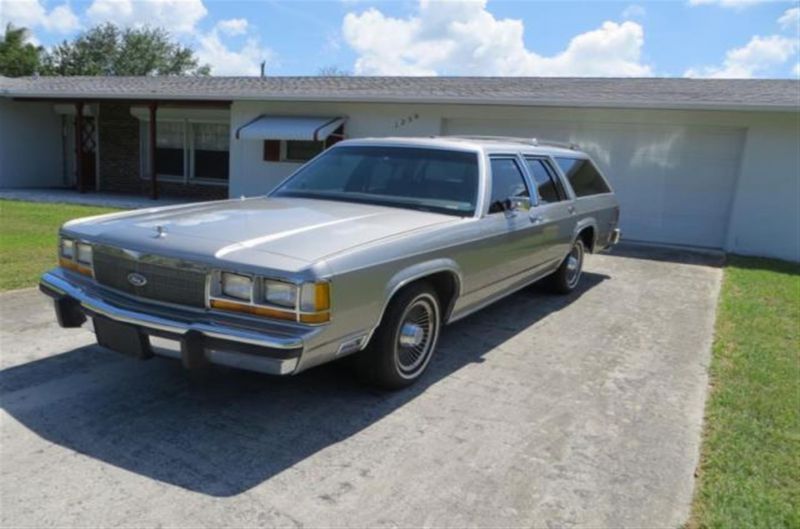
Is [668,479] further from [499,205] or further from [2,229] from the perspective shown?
[2,229]

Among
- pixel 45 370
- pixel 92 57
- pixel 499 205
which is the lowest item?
pixel 45 370

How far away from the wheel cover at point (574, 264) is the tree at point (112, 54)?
47.6 meters

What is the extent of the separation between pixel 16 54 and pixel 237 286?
151ft

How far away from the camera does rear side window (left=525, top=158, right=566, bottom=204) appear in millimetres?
6078

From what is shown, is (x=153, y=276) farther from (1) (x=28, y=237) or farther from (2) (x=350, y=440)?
(1) (x=28, y=237)

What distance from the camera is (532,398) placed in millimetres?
4270

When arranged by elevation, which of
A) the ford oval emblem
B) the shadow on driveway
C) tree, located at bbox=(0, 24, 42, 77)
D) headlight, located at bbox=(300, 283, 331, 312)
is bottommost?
the shadow on driveway

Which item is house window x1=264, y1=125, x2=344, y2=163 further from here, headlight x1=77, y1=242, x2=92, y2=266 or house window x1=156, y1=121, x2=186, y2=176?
headlight x1=77, y1=242, x2=92, y2=266

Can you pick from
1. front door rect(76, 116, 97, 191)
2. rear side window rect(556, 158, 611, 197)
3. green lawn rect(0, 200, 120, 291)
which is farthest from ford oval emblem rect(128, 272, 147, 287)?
front door rect(76, 116, 97, 191)

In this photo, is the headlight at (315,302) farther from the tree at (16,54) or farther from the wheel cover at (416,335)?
the tree at (16,54)

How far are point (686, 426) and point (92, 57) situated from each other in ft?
171

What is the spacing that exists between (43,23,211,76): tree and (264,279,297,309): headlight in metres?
50.1

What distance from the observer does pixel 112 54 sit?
47250mm

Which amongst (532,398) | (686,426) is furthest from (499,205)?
(686,426)
